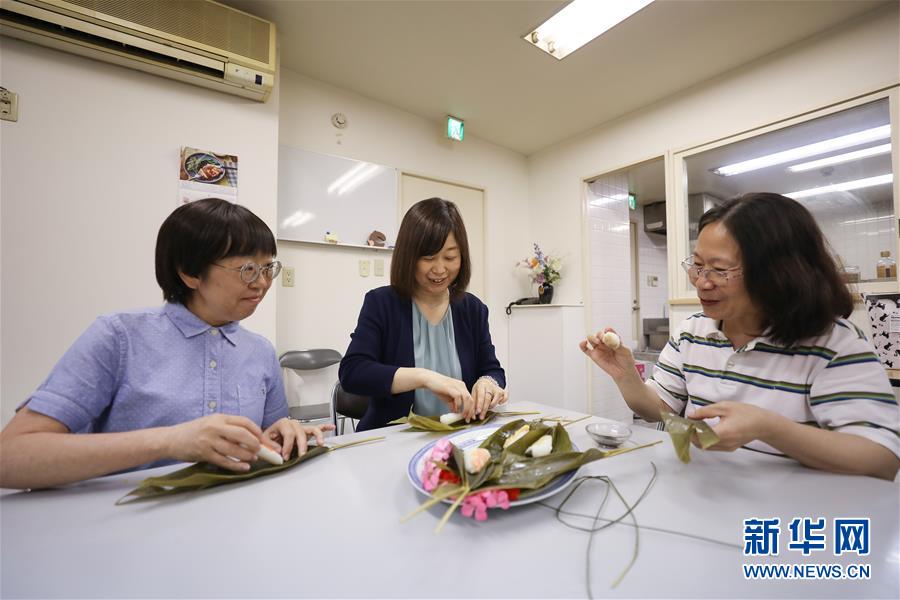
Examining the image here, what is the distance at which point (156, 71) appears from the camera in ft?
6.58

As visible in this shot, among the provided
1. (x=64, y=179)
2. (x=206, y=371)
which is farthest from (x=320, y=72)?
(x=206, y=371)

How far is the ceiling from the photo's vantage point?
7.31 ft

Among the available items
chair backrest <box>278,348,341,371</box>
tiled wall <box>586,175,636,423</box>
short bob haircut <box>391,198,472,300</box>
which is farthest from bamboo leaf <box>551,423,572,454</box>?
tiled wall <box>586,175,636,423</box>

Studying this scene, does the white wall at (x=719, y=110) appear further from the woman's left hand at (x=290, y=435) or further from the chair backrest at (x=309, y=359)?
the woman's left hand at (x=290, y=435)

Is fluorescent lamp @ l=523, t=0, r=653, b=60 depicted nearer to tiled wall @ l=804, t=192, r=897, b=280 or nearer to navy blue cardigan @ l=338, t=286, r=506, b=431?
tiled wall @ l=804, t=192, r=897, b=280

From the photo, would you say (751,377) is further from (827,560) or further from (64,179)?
(64,179)

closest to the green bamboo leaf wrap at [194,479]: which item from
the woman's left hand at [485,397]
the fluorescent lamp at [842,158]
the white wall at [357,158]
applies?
the woman's left hand at [485,397]

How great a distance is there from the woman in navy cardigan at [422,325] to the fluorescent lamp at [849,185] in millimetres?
1869

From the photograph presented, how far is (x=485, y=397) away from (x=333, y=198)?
235 cm

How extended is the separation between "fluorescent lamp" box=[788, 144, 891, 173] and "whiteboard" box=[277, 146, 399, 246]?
10.4 feet

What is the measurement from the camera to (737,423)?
2.24ft

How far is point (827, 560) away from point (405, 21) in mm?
2862

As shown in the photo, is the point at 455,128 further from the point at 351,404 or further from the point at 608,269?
the point at 351,404

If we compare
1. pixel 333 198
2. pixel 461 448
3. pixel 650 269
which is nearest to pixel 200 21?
pixel 333 198
